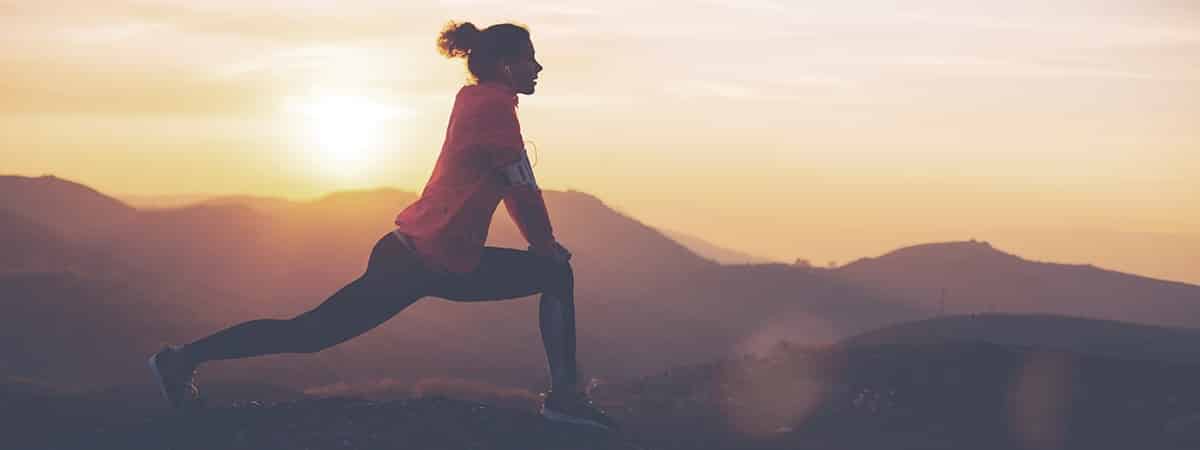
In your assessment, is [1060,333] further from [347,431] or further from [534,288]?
[347,431]

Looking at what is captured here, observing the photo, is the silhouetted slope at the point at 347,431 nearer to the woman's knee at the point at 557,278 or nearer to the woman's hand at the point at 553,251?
the woman's knee at the point at 557,278

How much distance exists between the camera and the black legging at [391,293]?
28.4ft

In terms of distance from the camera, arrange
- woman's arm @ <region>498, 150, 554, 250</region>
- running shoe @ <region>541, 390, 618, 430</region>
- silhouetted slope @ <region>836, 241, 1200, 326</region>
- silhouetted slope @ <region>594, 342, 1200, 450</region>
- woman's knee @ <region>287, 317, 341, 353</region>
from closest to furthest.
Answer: woman's arm @ <region>498, 150, 554, 250</region> → woman's knee @ <region>287, 317, 341, 353</region> → running shoe @ <region>541, 390, 618, 430</region> → silhouetted slope @ <region>594, 342, 1200, 450</region> → silhouetted slope @ <region>836, 241, 1200, 326</region>

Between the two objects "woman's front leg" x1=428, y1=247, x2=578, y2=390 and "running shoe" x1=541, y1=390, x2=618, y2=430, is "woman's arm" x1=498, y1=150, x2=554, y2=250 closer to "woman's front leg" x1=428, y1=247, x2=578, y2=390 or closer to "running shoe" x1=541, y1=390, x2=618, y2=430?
Result: "woman's front leg" x1=428, y1=247, x2=578, y2=390

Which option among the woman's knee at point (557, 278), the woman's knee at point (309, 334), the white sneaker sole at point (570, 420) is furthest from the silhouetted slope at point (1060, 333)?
the woman's knee at point (309, 334)

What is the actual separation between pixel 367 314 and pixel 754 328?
77833mm

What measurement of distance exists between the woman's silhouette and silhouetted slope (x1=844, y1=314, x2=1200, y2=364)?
2707cm

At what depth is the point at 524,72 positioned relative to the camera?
8.78 metres

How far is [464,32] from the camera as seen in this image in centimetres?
876

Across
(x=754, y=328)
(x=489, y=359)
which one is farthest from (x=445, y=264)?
(x=754, y=328)

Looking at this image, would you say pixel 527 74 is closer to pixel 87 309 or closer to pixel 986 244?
pixel 87 309

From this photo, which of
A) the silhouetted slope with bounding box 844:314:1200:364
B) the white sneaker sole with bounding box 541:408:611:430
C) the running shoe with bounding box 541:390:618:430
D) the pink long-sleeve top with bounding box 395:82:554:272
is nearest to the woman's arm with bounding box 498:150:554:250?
the pink long-sleeve top with bounding box 395:82:554:272

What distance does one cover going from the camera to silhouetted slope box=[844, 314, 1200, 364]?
123 ft

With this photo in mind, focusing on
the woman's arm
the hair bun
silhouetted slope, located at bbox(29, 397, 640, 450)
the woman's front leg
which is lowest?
silhouetted slope, located at bbox(29, 397, 640, 450)
